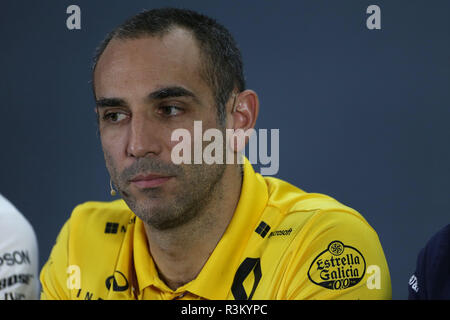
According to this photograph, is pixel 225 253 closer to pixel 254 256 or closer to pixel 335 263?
pixel 254 256

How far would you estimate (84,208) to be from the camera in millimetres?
1908

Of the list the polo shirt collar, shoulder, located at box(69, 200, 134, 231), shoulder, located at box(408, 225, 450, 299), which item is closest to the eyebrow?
the polo shirt collar

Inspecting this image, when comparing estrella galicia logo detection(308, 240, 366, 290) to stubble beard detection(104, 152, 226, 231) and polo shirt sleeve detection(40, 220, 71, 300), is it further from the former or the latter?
polo shirt sleeve detection(40, 220, 71, 300)

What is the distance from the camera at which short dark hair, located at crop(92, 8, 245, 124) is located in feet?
5.23

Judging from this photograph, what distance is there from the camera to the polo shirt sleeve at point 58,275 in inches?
69.3

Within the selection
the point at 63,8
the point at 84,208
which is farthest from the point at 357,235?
the point at 63,8

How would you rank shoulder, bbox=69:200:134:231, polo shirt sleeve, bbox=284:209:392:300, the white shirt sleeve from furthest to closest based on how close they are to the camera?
shoulder, bbox=69:200:134:231 → the white shirt sleeve → polo shirt sleeve, bbox=284:209:392:300

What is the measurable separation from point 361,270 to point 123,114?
707mm

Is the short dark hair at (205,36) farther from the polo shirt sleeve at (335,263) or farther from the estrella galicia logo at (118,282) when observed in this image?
the estrella galicia logo at (118,282)

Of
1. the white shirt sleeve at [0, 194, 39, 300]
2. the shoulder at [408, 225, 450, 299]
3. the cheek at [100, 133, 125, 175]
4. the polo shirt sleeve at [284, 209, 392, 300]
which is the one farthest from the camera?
the white shirt sleeve at [0, 194, 39, 300]

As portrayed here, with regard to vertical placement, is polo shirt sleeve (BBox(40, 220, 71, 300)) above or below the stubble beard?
below

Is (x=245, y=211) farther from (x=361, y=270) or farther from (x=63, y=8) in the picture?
(x=63, y=8)

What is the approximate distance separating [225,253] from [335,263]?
0.29 m

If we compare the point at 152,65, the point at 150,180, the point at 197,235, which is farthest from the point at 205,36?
the point at 197,235
